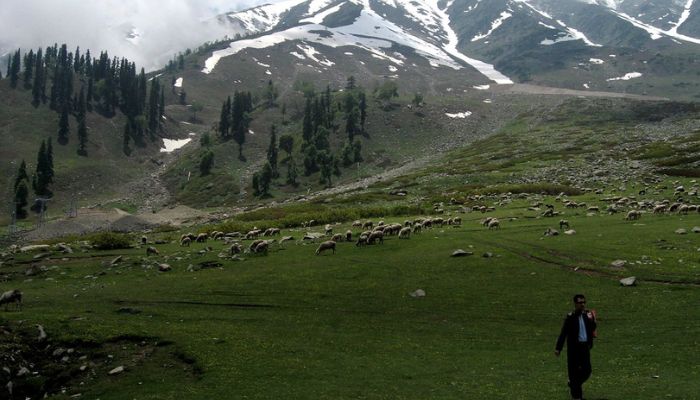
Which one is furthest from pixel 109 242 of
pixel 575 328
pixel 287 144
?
pixel 287 144

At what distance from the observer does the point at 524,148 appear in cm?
14575

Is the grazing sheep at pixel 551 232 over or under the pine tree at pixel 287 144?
over

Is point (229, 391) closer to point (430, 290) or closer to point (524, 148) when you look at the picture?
point (430, 290)

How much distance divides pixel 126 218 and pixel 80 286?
5966 centimetres

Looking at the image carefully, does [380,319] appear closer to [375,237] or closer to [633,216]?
[375,237]

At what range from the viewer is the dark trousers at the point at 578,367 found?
1628 cm

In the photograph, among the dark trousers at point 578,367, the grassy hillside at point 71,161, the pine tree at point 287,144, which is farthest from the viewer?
the pine tree at point 287,144

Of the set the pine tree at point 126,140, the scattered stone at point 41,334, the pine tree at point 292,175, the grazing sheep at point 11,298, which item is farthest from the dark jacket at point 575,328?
the pine tree at point 126,140

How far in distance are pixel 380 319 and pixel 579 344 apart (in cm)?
1157

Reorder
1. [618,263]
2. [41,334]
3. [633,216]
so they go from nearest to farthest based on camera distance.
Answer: [41,334]
[618,263]
[633,216]

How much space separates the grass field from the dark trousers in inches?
38.7

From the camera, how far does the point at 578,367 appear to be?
1638 centimetres

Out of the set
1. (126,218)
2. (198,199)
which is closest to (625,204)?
(126,218)

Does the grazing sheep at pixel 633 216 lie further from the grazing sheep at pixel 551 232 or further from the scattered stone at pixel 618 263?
the scattered stone at pixel 618 263
